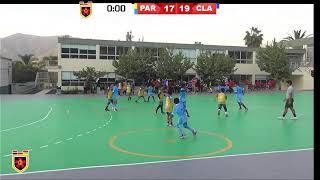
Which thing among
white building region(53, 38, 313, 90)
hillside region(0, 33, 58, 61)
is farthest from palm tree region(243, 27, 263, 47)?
hillside region(0, 33, 58, 61)

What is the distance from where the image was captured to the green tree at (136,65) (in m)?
35.0

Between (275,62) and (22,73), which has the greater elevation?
(275,62)

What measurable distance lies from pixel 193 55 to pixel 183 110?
31.6 m

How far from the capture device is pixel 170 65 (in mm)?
36281

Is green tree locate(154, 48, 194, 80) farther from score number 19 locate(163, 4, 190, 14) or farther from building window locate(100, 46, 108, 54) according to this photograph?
score number 19 locate(163, 4, 190, 14)

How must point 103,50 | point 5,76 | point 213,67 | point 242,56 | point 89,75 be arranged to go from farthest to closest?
point 242,56
point 5,76
point 213,67
point 103,50
point 89,75

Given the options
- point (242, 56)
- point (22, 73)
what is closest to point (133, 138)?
point (242, 56)

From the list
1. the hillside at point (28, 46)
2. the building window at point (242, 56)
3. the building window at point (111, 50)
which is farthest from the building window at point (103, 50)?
the hillside at point (28, 46)

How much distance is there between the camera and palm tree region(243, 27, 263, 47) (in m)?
68.1

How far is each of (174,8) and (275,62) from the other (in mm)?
37949

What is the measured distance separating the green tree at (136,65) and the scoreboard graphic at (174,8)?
95.5 ft

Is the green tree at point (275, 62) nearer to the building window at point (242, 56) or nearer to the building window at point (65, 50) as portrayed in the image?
the building window at point (242, 56)

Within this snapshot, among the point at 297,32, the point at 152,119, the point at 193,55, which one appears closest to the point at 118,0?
the point at 152,119

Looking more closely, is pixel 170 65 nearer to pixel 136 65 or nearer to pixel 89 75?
pixel 136 65
